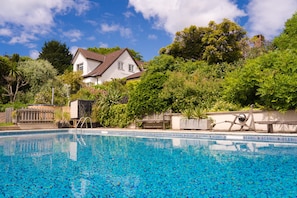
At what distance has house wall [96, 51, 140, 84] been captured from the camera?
28.6m

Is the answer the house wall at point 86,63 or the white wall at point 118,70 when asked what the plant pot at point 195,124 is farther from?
the house wall at point 86,63

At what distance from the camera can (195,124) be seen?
12.2 metres

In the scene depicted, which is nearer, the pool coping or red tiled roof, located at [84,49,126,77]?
the pool coping

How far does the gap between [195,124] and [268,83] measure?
386cm

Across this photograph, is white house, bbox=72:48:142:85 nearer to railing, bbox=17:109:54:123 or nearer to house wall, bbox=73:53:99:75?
house wall, bbox=73:53:99:75

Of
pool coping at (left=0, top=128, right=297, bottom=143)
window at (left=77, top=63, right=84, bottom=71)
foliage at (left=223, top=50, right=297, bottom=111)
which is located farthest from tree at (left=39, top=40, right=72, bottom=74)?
foliage at (left=223, top=50, right=297, bottom=111)

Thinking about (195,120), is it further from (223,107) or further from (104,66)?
(104,66)

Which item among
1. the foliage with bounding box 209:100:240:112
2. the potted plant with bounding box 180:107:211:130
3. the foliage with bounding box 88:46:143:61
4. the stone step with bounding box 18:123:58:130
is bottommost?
the stone step with bounding box 18:123:58:130

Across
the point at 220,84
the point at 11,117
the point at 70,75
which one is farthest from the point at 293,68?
the point at 70,75

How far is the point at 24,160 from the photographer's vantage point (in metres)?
6.41

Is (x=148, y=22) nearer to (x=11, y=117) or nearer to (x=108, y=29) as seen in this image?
(x=108, y=29)

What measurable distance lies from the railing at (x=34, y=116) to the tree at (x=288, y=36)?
15.4 metres

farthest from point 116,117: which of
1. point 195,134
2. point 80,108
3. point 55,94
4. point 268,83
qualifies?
point 268,83

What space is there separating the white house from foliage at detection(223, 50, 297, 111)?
18.4 meters
